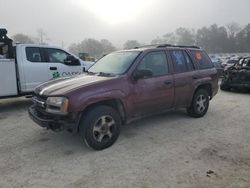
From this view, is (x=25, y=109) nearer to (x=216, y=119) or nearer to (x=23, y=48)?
(x=23, y=48)

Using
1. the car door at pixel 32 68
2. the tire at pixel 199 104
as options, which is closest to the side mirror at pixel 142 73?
the tire at pixel 199 104

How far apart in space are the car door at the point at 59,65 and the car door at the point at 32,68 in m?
0.18

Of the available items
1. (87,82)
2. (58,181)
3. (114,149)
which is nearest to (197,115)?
(114,149)

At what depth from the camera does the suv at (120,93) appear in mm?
3707

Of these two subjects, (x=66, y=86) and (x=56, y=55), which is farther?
(x=56, y=55)

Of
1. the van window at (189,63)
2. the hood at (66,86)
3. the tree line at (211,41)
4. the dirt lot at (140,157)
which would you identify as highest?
the tree line at (211,41)

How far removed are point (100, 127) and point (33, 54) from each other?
427 centimetres

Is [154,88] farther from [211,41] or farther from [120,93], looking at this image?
[211,41]

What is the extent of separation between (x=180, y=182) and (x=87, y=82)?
2139 mm

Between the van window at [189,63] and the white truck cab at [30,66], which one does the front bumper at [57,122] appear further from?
the white truck cab at [30,66]

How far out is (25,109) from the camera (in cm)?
700

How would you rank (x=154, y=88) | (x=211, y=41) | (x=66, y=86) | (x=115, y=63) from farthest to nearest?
(x=211, y=41), (x=115, y=63), (x=154, y=88), (x=66, y=86)

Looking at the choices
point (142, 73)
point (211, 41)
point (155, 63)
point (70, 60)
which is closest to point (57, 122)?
point (142, 73)

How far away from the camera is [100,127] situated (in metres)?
3.90
